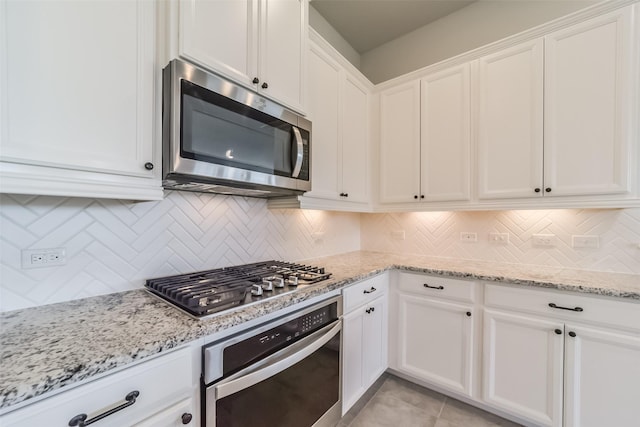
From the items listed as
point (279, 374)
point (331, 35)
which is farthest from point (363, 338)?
point (331, 35)

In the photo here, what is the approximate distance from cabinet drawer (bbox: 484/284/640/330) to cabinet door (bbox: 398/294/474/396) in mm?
219

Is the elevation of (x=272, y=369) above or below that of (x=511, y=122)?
below

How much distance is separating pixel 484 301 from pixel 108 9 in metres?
2.38

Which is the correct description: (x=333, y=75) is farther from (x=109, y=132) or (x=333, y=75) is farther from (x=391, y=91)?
(x=109, y=132)

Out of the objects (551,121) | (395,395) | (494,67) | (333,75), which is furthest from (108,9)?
(395,395)

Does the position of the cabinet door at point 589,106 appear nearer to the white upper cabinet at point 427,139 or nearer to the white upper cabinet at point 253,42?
the white upper cabinet at point 427,139

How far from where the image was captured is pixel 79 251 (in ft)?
3.61

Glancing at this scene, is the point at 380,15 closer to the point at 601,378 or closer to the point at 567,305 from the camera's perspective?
the point at 567,305

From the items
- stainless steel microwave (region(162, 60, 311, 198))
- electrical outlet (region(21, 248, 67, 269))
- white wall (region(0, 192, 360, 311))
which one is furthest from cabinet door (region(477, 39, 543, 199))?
electrical outlet (region(21, 248, 67, 269))

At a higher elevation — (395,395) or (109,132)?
→ (109,132)

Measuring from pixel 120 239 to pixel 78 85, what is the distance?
646mm

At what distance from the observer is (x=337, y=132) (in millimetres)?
2045

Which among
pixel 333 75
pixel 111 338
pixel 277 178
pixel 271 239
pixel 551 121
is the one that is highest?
pixel 333 75

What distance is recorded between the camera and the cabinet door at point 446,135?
80.2 inches
